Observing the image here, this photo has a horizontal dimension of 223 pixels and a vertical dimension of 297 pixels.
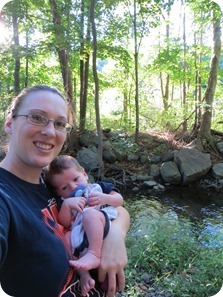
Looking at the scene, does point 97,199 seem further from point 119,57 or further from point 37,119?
point 119,57

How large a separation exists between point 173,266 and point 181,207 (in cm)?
222

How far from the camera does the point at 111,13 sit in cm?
391

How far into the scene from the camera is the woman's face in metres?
0.60

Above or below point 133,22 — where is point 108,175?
below

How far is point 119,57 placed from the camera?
432 centimetres

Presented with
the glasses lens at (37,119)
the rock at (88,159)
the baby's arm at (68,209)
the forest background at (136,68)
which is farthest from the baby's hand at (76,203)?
the rock at (88,159)

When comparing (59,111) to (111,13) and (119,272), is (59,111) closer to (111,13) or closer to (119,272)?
(119,272)

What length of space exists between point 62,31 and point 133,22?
4.09 ft

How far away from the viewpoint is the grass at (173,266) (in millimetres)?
1460

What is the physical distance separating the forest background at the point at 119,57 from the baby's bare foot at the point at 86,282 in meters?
2.27

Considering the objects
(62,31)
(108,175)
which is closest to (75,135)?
(108,175)

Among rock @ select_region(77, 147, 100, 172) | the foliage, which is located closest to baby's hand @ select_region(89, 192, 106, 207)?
the foliage

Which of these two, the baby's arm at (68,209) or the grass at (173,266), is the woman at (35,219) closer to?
the baby's arm at (68,209)

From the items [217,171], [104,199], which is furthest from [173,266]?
[217,171]
